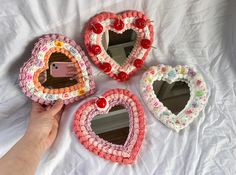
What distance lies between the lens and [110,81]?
3.13 feet

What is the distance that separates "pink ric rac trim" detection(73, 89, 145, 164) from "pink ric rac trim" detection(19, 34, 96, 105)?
50 mm

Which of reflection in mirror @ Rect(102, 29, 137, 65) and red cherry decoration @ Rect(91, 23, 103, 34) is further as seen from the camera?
reflection in mirror @ Rect(102, 29, 137, 65)

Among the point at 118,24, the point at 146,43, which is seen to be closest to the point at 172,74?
the point at 146,43

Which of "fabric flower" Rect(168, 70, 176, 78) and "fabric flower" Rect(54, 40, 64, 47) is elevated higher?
"fabric flower" Rect(54, 40, 64, 47)

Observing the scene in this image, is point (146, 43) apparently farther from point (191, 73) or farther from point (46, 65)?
point (46, 65)

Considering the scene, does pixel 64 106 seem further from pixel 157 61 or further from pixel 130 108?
pixel 157 61

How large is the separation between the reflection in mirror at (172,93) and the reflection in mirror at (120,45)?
140 millimetres

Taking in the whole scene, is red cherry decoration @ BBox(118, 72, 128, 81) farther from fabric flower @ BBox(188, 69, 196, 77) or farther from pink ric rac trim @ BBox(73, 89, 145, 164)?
fabric flower @ BBox(188, 69, 196, 77)

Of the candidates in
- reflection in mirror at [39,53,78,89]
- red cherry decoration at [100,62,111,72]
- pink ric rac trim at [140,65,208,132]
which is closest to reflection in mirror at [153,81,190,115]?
pink ric rac trim at [140,65,208,132]

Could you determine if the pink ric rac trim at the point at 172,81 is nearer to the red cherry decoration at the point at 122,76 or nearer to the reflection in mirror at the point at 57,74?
the red cherry decoration at the point at 122,76

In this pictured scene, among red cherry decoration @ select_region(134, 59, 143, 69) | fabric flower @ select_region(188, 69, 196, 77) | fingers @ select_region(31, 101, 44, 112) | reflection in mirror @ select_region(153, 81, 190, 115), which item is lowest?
reflection in mirror @ select_region(153, 81, 190, 115)

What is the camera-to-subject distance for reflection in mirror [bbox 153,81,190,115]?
991 mm

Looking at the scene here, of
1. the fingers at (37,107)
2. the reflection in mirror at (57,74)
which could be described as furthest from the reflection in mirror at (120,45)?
the fingers at (37,107)

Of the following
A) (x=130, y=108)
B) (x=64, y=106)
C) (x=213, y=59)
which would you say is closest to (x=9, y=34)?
(x=64, y=106)
